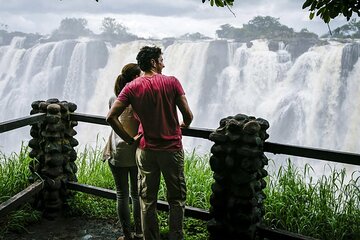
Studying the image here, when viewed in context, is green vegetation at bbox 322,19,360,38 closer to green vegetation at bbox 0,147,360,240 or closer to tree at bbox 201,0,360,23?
green vegetation at bbox 0,147,360,240

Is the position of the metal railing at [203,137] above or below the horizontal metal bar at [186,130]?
below

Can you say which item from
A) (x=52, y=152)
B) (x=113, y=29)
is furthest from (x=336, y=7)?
(x=113, y=29)

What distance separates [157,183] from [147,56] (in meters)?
0.87

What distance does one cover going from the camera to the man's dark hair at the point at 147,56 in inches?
122

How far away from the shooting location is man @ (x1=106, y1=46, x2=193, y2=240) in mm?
3049

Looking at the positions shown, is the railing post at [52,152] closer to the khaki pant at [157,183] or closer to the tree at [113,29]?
the khaki pant at [157,183]

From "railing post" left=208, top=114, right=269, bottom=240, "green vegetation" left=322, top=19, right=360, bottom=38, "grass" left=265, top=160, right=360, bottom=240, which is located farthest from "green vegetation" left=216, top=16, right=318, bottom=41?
"railing post" left=208, top=114, right=269, bottom=240

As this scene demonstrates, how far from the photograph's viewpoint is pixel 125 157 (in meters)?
3.41

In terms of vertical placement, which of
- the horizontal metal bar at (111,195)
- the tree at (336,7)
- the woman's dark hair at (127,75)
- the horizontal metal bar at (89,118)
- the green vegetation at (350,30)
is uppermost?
the green vegetation at (350,30)

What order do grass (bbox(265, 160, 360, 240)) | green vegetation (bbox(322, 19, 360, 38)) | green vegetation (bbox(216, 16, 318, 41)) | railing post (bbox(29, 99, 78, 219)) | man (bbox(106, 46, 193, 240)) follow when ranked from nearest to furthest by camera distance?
1. man (bbox(106, 46, 193, 240))
2. grass (bbox(265, 160, 360, 240))
3. railing post (bbox(29, 99, 78, 219))
4. green vegetation (bbox(322, 19, 360, 38))
5. green vegetation (bbox(216, 16, 318, 41))

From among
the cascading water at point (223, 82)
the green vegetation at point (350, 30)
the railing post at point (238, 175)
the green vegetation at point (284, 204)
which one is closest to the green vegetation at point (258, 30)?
the green vegetation at point (350, 30)

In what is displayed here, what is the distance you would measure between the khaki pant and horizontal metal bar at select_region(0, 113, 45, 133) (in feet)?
4.20

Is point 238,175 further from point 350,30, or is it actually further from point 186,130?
point 350,30

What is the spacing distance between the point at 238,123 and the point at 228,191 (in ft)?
1.76
